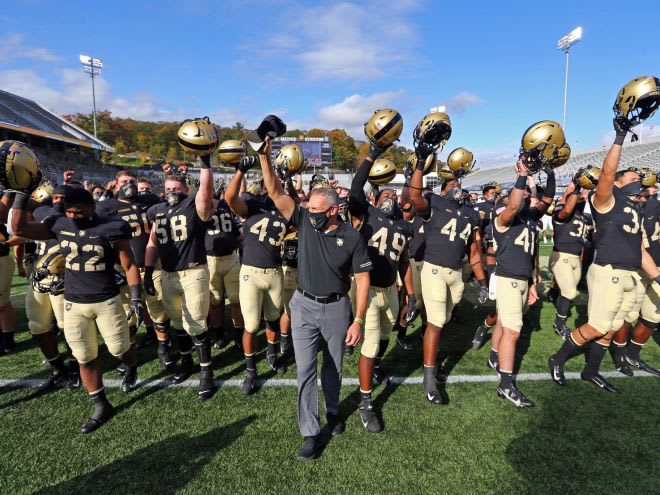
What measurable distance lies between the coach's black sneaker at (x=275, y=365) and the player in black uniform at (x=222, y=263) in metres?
0.93

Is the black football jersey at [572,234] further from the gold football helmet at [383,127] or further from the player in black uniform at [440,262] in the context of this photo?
the gold football helmet at [383,127]

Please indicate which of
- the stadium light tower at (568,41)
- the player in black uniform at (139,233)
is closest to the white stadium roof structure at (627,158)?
the stadium light tower at (568,41)

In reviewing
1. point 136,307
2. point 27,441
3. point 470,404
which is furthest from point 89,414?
point 470,404

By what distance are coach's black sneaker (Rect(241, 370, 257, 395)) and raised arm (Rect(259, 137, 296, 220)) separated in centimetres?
213

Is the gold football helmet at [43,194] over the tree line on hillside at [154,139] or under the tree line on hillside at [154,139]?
under

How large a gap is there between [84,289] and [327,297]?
2471mm

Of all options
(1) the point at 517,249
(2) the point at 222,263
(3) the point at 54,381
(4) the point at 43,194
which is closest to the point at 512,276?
(1) the point at 517,249

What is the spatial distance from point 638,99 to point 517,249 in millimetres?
1892

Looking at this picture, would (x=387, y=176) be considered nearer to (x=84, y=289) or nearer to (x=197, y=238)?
(x=197, y=238)

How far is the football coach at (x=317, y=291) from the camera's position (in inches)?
135

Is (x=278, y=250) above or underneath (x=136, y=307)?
above

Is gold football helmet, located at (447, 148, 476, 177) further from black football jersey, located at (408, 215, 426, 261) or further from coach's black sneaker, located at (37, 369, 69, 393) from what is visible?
coach's black sneaker, located at (37, 369, 69, 393)

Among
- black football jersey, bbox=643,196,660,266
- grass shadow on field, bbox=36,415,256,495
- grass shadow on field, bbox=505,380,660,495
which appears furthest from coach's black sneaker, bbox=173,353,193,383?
black football jersey, bbox=643,196,660,266

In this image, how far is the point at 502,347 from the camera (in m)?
4.51
